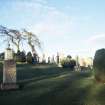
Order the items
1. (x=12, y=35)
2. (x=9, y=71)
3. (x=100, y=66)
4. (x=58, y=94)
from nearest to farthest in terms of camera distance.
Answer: (x=58, y=94)
(x=100, y=66)
(x=9, y=71)
(x=12, y=35)

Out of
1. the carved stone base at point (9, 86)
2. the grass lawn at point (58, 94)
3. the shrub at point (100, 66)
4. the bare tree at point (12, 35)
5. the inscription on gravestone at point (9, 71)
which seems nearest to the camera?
the grass lawn at point (58, 94)

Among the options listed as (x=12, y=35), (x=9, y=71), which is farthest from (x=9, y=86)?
(x=12, y=35)

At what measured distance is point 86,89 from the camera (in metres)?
19.8

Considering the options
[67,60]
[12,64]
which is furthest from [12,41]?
[12,64]

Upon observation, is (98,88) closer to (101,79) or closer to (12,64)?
(101,79)

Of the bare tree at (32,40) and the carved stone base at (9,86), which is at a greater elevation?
the bare tree at (32,40)

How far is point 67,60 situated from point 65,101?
93.4 feet

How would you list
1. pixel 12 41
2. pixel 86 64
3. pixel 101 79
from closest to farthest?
pixel 101 79
pixel 12 41
pixel 86 64

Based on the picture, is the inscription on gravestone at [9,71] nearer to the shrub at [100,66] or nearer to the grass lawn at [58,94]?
the grass lawn at [58,94]

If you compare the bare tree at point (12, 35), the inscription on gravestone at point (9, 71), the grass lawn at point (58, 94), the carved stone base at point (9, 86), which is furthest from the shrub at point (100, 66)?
the bare tree at point (12, 35)

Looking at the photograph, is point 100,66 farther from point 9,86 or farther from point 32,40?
point 32,40

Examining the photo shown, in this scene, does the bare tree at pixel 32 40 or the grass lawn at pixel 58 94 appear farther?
the bare tree at pixel 32 40

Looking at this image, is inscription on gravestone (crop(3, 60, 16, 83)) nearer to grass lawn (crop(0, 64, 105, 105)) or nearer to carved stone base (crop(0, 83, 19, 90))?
carved stone base (crop(0, 83, 19, 90))

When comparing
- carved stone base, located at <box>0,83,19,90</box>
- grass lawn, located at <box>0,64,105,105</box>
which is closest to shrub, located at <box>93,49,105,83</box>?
grass lawn, located at <box>0,64,105,105</box>
